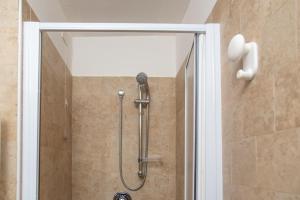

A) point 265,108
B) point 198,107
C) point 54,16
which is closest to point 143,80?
point 54,16

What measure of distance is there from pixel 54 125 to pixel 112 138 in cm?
86

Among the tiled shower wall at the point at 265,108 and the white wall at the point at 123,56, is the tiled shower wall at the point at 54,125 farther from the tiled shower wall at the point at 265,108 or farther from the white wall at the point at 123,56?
the tiled shower wall at the point at 265,108

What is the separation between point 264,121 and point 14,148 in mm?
1020

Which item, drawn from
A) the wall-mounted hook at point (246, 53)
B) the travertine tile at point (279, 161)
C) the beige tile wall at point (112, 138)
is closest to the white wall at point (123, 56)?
the beige tile wall at point (112, 138)

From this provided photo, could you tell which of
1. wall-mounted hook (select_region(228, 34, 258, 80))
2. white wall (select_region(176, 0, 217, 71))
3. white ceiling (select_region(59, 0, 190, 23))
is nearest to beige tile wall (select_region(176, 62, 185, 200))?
white wall (select_region(176, 0, 217, 71))

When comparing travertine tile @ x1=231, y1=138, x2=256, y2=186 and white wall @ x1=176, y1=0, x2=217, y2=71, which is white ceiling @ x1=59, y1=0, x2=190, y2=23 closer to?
white wall @ x1=176, y1=0, x2=217, y2=71

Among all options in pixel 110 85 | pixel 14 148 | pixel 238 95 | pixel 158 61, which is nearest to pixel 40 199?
pixel 14 148

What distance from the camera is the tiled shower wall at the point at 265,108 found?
2.96 ft

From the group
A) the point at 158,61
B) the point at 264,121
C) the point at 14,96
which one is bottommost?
the point at 264,121

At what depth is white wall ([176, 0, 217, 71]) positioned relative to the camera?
199 centimetres

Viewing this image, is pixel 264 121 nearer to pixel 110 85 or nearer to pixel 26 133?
pixel 26 133

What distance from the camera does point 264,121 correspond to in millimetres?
1105

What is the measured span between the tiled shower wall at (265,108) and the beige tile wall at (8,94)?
859 millimetres

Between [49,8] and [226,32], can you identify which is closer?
[226,32]
